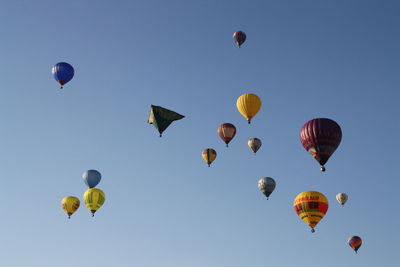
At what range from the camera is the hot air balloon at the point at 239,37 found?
56.7 m

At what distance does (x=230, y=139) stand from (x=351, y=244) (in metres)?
20.7

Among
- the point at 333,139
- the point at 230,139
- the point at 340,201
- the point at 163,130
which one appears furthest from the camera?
the point at 340,201

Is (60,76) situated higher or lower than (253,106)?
higher

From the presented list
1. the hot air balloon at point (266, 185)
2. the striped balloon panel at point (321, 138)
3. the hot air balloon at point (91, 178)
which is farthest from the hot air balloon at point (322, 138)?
the hot air balloon at point (91, 178)

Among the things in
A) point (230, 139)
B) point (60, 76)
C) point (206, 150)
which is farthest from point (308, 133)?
point (60, 76)

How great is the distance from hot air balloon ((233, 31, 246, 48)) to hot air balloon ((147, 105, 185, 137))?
1253 centimetres

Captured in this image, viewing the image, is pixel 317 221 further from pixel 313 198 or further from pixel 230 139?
pixel 230 139

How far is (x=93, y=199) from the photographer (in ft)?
184

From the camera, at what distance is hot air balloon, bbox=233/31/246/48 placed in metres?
56.7

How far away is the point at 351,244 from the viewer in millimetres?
63938

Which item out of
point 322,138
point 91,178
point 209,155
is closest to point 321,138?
point 322,138

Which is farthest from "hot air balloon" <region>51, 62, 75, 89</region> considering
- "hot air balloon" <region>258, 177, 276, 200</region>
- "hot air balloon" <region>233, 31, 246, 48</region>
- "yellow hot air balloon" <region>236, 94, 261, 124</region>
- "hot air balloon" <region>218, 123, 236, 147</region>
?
"hot air balloon" <region>258, 177, 276, 200</region>

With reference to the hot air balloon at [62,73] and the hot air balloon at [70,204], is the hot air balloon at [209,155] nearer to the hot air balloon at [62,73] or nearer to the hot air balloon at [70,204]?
the hot air balloon at [70,204]

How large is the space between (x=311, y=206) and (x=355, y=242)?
72.0 feet
